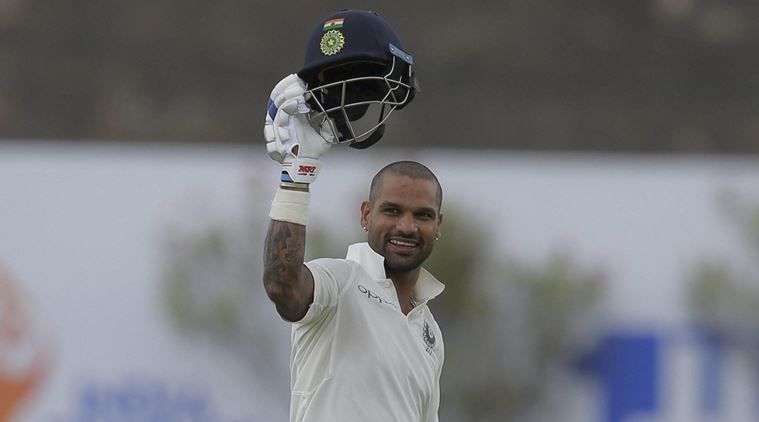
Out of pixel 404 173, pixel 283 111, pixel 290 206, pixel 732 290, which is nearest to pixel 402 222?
pixel 404 173

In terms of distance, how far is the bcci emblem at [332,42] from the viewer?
14.5 feet

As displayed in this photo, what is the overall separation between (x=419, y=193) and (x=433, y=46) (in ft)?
75.6

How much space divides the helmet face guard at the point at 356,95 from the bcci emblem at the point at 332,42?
0.05m

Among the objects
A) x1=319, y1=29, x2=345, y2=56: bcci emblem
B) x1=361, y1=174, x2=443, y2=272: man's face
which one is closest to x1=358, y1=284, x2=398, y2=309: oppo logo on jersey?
x1=361, y1=174, x2=443, y2=272: man's face

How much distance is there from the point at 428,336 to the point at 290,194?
832mm

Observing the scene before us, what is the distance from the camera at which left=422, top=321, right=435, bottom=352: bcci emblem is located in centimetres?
488

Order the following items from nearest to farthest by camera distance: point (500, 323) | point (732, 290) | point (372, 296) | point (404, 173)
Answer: point (372, 296)
point (404, 173)
point (732, 290)
point (500, 323)

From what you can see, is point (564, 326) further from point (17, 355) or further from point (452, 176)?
point (17, 355)

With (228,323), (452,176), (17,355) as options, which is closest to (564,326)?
(452,176)

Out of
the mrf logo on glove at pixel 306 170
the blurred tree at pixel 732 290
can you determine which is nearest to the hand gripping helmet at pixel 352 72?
the mrf logo on glove at pixel 306 170

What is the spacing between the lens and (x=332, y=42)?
4.45 m

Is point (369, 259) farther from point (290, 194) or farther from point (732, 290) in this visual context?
point (732, 290)

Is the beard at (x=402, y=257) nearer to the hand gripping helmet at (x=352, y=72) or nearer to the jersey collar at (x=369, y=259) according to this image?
the jersey collar at (x=369, y=259)

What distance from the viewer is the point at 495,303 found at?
14.6m
